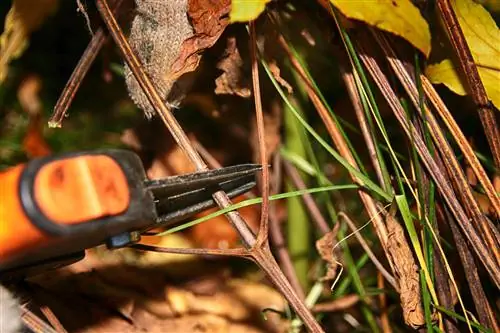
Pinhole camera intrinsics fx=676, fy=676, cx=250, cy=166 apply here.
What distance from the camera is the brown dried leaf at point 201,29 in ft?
2.64

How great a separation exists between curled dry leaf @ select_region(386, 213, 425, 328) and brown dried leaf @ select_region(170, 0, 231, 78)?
0.34 meters

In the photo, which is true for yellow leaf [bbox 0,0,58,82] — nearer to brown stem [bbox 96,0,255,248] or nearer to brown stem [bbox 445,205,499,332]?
brown stem [bbox 96,0,255,248]

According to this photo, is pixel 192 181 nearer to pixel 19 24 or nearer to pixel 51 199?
pixel 51 199

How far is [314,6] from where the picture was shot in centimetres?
95

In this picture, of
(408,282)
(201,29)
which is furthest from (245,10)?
(408,282)

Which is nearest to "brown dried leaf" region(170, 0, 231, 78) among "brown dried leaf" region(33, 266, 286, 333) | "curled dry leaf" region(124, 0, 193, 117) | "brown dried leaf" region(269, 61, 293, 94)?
"curled dry leaf" region(124, 0, 193, 117)

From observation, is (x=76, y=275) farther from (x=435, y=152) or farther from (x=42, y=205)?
(x=435, y=152)

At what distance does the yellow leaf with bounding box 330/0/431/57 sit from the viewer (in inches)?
28.2

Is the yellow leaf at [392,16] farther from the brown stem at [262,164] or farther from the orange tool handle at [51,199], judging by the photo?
the orange tool handle at [51,199]

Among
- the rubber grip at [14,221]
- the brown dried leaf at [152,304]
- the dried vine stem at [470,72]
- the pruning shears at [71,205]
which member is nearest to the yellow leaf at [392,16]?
Result: the dried vine stem at [470,72]

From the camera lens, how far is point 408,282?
0.82m

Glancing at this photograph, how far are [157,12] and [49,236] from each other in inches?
14.4

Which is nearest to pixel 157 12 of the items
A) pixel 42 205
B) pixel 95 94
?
pixel 42 205

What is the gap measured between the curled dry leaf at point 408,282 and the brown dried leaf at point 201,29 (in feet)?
1.11
